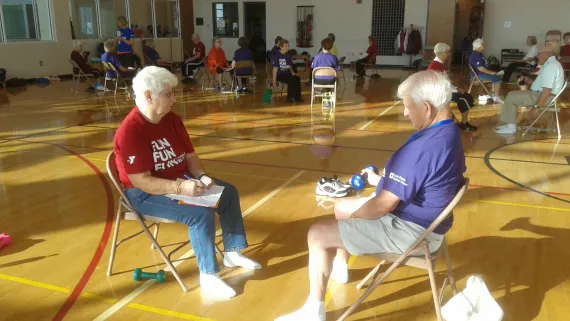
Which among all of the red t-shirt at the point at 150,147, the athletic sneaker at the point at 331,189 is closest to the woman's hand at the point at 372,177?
the red t-shirt at the point at 150,147

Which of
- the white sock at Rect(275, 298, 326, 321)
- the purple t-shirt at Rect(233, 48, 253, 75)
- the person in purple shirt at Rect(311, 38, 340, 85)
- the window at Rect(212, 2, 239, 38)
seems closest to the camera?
the white sock at Rect(275, 298, 326, 321)

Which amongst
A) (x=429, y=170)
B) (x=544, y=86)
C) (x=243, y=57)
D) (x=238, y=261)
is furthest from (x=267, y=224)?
(x=243, y=57)

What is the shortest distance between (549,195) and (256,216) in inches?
99.5

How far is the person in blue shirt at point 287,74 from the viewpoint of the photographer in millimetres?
9586

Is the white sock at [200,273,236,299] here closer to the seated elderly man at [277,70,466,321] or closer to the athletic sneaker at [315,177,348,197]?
the seated elderly man at [277,70,466,321]

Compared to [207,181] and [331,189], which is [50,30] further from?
[207,181]

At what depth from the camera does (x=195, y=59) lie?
12.8 metres

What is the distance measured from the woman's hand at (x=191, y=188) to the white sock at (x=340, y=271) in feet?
2.83

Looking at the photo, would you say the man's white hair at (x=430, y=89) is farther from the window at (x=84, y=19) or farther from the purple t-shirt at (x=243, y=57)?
the window at (x=84, y=19)

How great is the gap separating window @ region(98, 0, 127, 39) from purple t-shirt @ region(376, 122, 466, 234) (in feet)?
49.9

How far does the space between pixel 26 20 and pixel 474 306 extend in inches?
556

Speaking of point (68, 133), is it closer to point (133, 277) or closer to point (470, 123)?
point (133, 277)

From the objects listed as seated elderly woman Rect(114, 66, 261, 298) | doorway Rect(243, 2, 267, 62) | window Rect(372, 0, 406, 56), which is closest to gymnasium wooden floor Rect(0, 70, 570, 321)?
seated elderly woman Rect(114, 66, 261, 298)

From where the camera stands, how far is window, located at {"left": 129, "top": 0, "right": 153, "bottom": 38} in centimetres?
1630
